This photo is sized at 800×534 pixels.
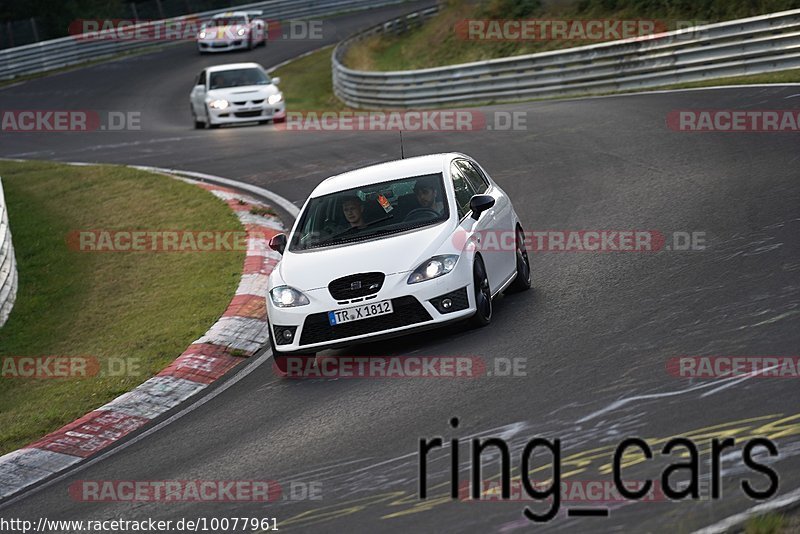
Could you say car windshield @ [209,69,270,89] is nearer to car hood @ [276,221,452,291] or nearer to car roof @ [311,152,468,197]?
car roof @ [311,152,468,197]

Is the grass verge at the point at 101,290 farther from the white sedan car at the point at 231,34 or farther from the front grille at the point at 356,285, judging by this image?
the white sedan car at the point at 231,34

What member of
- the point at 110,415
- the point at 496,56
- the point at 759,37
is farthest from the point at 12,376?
the point at 496,56

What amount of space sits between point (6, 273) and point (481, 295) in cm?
634

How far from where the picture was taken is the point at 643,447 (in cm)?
650

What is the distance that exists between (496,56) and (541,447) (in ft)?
95.0

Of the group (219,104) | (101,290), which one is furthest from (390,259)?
(219,104)

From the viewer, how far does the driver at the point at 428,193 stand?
1045 centimetres

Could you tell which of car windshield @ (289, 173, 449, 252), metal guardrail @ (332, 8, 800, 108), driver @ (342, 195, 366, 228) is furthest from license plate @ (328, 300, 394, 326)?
metal guardrail @ (332, 8, 800, 108)

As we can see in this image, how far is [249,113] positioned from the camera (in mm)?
28172

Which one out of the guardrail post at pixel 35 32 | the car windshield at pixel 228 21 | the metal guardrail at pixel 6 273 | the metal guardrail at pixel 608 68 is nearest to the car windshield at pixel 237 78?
the metal guardrail at pixel 608 68

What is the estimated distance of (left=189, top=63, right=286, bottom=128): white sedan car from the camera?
28109mm

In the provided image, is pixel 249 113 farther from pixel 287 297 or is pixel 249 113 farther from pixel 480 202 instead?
pixel 287 297

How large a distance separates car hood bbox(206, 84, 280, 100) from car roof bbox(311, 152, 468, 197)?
57.0 ft

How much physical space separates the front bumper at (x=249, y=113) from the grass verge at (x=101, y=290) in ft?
25.0
